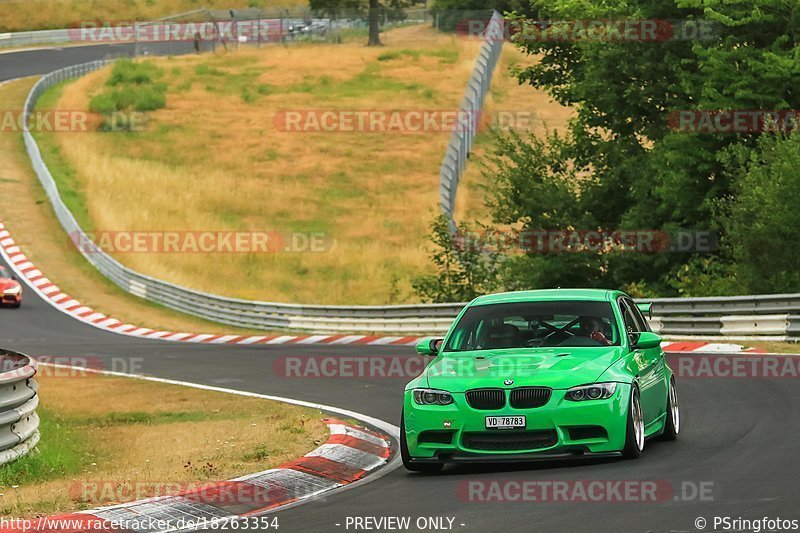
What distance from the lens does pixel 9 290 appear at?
37.0 metres

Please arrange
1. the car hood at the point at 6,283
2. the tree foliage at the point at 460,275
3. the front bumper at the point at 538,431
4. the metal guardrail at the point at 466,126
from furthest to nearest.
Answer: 1. the metal guardrail at the point at 466,126
2. the car hood at the point at 6,283
3. the tree foliage at the point at 460,275
4. the front bumper at the point at 538,431

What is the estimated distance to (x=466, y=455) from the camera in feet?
35.7

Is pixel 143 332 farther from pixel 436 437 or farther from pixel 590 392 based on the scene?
pixel 590 392

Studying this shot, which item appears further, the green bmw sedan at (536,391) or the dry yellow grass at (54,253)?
the dry yellow grass at (54,253)

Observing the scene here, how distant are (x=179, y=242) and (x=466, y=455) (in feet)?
122

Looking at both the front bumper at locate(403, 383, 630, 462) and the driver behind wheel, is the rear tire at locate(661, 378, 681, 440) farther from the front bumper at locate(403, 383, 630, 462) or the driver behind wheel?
the front bumper at locate(403, 383, 630, 462)

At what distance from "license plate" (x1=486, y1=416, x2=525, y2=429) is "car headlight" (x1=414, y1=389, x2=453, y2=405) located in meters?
0.37

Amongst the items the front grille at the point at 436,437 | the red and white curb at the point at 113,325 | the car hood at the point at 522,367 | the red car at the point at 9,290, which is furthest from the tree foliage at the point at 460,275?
the front grille at the point at 436,437

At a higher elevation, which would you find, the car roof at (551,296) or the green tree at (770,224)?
the car roof at (551,296)

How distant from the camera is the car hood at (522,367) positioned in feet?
35.5

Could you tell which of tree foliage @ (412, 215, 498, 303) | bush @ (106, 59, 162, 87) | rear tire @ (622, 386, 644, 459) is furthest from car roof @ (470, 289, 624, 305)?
bush @ (106, 59, 162, 87)

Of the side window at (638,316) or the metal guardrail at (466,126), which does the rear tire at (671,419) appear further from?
the metal guardrail at (466,126)

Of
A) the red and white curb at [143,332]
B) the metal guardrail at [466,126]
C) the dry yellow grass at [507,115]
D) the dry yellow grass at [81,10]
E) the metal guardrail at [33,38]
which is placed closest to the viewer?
Result: the red and white curb at [143,332]

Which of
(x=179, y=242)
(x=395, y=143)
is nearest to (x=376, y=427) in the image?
(x=179, y=242)
